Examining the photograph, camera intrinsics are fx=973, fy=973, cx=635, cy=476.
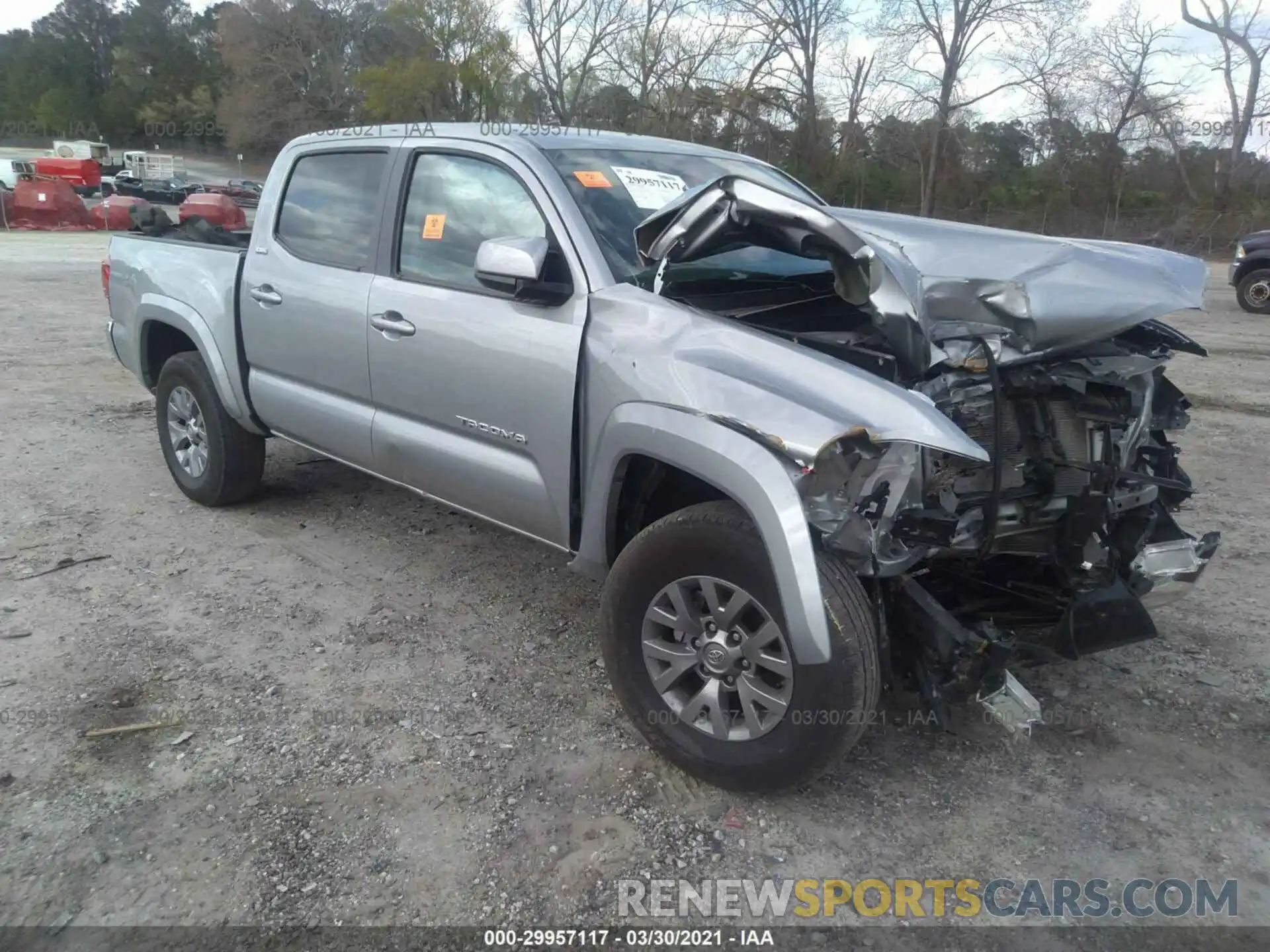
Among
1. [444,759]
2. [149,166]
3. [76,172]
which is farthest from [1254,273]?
[149,166]

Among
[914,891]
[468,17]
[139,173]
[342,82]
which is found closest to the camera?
[914,891]

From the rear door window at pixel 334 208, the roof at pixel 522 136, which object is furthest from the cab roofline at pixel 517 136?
the rear door window at pixel 334 208

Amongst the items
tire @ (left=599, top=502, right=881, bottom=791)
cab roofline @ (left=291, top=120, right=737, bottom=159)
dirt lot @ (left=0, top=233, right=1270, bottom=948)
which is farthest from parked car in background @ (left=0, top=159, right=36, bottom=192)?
tire @ (left=599, top=502, right=881, bottom=791)

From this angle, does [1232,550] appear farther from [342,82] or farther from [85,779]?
[342,82]

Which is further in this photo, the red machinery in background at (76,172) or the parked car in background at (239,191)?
the parked car in background at (239,191)

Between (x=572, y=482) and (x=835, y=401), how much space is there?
107cm

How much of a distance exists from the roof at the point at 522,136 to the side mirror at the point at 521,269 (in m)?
0.61

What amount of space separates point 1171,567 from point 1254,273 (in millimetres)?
14090

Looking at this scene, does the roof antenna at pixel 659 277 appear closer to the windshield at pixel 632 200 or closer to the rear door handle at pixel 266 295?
the windshield at pixel 632 200

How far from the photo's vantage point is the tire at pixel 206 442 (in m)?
5.06

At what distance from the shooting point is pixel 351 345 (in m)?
4.10

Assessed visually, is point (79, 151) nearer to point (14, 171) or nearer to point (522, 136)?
point (14, 171)

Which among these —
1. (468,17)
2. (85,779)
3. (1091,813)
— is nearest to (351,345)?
(85,779)

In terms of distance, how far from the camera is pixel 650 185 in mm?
3752
